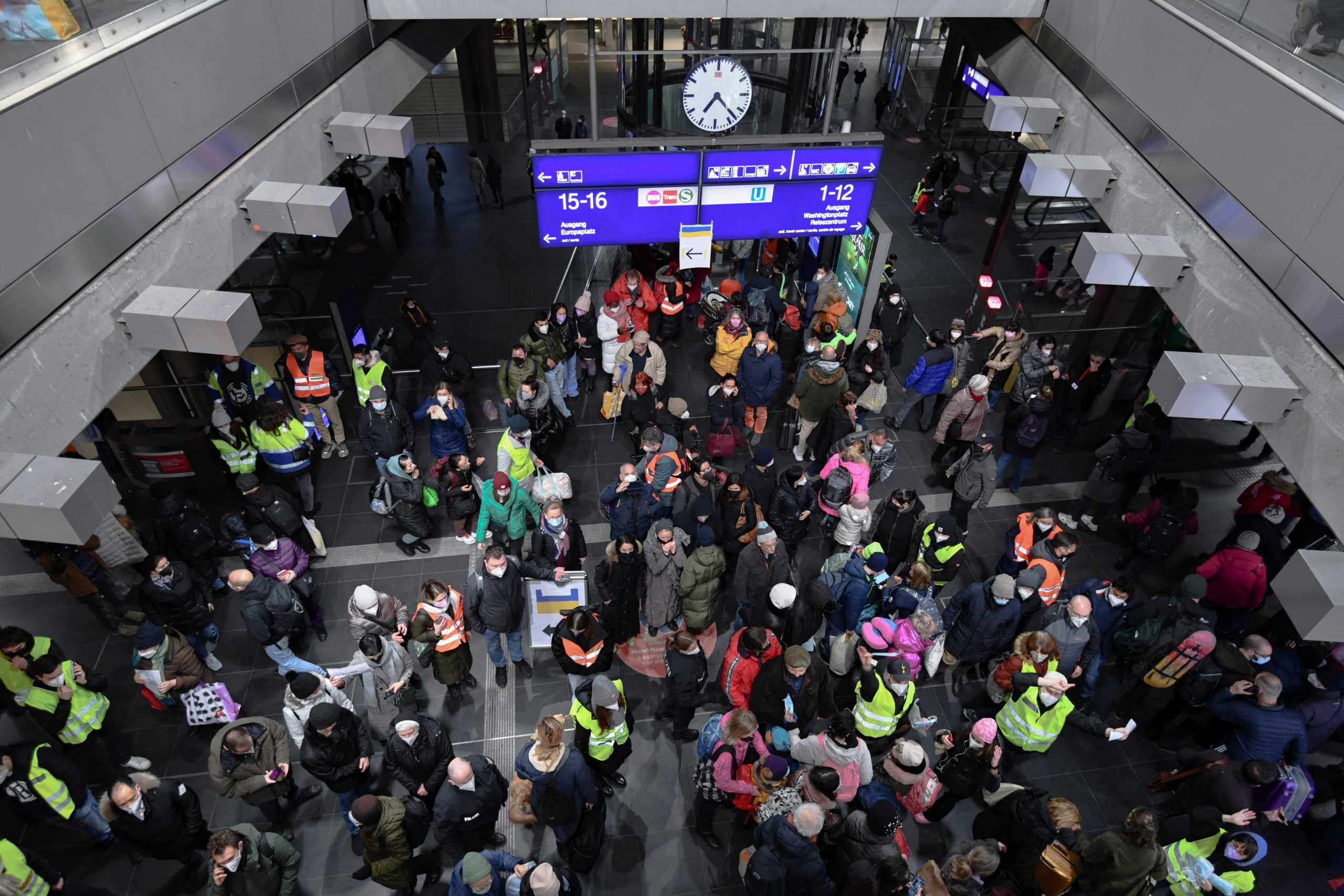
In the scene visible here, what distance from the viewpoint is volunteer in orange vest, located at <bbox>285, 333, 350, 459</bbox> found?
30.8 feet

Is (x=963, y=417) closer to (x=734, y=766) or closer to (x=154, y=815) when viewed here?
(x=734, y=766)

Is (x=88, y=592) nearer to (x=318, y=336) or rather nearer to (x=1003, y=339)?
(x=318, y=336)

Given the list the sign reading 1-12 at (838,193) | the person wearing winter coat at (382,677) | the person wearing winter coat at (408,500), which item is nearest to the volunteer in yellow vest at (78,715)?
the person wearing winter coat at (382,677)

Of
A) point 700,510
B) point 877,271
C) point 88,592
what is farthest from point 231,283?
point 877,271

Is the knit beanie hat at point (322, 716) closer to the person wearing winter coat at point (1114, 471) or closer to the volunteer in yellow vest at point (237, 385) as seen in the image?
the volunteer in yellow vest at point (237, 385)

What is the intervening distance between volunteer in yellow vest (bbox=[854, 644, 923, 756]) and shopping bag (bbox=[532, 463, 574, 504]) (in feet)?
11.5

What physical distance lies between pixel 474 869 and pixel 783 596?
3.11m

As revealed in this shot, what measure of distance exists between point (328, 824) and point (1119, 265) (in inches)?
332

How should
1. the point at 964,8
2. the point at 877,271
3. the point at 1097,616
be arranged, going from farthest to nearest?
1. the point at 877,271
2. the point at 964,8
3. the point at 1097,616

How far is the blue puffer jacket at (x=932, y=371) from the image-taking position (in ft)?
33.4

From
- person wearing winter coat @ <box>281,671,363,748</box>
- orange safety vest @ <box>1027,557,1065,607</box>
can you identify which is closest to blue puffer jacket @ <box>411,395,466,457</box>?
person wearing winter coat @ <box>281,671,363,748</box>

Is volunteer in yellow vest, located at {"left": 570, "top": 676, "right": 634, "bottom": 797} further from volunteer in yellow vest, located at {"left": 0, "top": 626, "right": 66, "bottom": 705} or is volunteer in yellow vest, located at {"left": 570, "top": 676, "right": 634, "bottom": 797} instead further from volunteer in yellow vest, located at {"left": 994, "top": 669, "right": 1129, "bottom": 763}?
volunteer in yellow vest, located at {"left": 0, "top": 626, "right": 66, "bottom": 705}

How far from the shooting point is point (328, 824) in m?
6.61

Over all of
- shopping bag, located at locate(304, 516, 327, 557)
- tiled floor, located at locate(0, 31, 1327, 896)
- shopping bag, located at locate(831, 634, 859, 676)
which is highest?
shopping bag, located at locate(831, 634, 859, 676)
